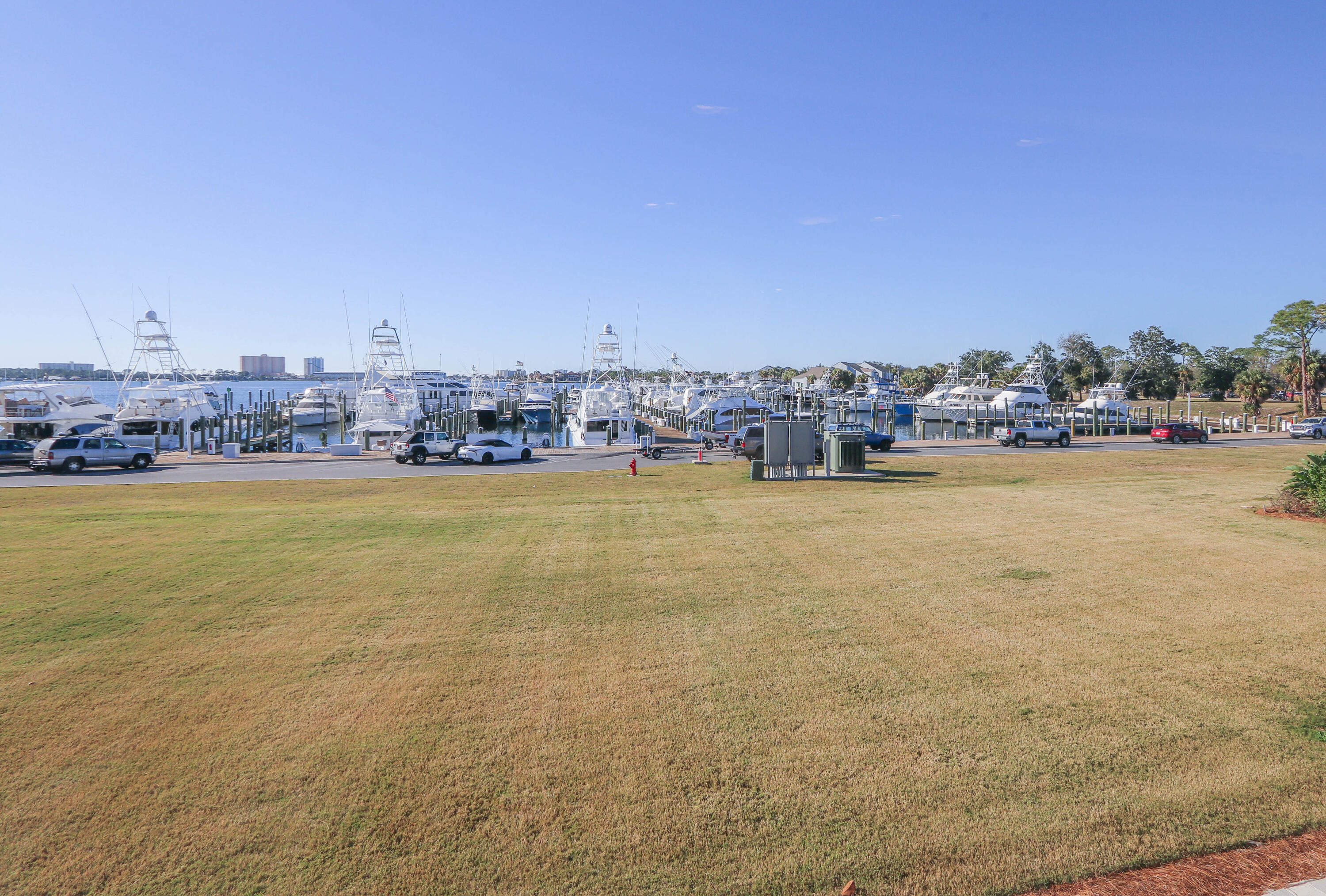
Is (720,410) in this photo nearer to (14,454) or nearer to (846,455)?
(846,455)

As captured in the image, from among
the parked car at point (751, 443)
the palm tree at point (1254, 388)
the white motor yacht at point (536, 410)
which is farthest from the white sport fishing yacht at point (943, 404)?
the parked car at point (751, 443)

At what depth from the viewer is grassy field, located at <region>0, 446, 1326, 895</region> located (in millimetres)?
4613

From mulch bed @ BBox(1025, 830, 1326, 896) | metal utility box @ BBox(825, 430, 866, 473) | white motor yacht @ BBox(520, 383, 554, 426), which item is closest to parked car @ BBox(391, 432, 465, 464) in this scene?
metal utility box @ BBox(825, 430, 866, 473)

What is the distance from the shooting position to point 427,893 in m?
4.30

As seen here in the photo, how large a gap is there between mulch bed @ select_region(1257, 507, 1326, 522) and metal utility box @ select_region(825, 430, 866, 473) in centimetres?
1205

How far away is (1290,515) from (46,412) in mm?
70285

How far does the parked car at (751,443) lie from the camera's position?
3203cm

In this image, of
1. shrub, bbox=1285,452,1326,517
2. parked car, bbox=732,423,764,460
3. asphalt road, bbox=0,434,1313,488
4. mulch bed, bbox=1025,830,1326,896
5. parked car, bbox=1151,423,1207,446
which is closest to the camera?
mulch bed, bbox=1025,830,1326,896

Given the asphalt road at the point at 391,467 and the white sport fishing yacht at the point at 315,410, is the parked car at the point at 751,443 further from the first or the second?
the white sport fishing yacht at the point at 315,410

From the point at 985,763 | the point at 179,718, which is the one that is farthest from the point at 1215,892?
the point at 179,718

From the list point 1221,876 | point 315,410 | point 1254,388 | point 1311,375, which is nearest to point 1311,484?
point 1221,876

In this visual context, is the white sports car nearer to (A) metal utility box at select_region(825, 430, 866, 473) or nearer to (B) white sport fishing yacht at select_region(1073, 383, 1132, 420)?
(A) metal utility box at select_region(825, 430, 866, 473)

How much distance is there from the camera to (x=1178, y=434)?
45219mm

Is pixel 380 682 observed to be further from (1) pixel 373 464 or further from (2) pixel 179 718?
(1) pixel 373 464
